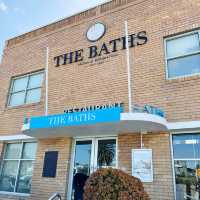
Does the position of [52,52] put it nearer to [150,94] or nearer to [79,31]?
[79,31]

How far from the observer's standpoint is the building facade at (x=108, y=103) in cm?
649

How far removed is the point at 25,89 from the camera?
10.6m

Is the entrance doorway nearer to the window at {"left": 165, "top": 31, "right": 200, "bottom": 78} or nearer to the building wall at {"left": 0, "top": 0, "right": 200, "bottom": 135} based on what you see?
the building wall at {"left": 0, "top": 0, "right": 200, "bottom": 135}

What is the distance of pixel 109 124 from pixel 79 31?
4.90 meters

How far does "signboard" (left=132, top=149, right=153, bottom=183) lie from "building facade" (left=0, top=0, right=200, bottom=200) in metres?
0.03

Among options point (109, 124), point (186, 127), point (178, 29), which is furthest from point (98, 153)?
point (178, 29)

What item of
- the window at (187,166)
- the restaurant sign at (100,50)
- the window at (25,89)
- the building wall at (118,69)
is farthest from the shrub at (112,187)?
the window at (25,89)

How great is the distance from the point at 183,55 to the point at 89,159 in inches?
166

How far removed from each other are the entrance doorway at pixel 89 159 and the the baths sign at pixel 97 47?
3057 mm

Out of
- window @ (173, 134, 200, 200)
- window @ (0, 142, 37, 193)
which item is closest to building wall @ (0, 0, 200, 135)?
window @ (173, 134, 200, 200)

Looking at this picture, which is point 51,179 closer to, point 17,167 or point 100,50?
point 17,167

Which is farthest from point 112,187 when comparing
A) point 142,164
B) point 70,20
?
point 70,20

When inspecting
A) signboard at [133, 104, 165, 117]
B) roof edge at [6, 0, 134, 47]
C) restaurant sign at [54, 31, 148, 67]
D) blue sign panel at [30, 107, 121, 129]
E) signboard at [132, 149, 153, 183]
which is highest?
roof edge at [6, 0, 134, 47]

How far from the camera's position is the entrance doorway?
748 centimetres
